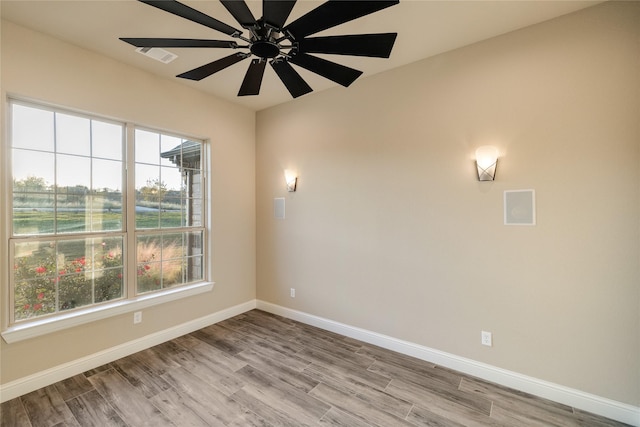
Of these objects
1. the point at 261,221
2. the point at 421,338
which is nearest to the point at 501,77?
the point at 421,338

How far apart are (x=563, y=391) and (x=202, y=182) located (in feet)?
13.7

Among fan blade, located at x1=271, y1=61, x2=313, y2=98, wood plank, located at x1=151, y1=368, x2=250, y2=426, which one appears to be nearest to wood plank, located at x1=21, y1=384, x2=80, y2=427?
wood plank, located at x1=151, y1=368, x2=250, y2=426

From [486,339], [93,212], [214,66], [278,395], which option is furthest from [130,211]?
[486,339]

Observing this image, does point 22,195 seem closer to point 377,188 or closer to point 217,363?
point 217,363

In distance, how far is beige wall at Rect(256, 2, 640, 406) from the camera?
6.77 feet

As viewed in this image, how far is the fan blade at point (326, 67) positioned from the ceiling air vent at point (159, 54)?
5.05 ft

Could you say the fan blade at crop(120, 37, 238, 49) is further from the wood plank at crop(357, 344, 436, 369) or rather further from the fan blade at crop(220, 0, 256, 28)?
the wood plank at crop(357, 344, 436, 369)

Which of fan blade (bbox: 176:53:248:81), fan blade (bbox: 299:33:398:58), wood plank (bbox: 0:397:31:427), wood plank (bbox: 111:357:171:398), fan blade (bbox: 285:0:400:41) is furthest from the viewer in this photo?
wood plank (bbox: 111:357:171:398)

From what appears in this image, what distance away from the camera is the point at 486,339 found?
2.54 m

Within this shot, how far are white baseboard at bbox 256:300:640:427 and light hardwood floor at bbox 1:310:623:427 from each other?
61mm

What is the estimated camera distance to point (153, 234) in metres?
3.25

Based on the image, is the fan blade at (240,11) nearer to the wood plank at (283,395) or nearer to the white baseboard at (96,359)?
the wood plank at (283,395)

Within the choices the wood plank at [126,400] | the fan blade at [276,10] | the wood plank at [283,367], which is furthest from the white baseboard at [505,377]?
the fan blade at [276,10]

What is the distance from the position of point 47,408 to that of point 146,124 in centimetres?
263
